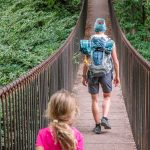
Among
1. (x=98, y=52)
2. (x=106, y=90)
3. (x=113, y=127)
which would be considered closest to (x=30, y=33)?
(x=113, y=127)

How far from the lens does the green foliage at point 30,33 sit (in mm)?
14695

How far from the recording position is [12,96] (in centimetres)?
463

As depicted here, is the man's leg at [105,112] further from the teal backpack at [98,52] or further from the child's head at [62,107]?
the child's head at [62,107]

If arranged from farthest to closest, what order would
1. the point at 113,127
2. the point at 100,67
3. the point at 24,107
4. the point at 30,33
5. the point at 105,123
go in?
the point at 30,33 < the point at 113,127 < the point at 105,123 < the point at 100,67 < the point at 24,107

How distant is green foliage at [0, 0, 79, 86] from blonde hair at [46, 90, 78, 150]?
822 centimetres

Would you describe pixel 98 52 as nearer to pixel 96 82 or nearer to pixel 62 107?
pixel 96 82

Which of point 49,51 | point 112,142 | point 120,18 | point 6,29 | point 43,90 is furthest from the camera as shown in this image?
point 120,18

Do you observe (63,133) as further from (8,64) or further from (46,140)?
(8,64)

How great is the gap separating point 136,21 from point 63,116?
1778cm

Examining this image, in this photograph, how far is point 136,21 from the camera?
21.2 meters

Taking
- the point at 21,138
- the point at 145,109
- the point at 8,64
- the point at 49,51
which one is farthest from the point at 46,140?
the point at 49,51

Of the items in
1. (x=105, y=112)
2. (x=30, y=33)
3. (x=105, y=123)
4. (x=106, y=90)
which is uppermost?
(x=30, y=33)

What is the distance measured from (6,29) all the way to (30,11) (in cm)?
446

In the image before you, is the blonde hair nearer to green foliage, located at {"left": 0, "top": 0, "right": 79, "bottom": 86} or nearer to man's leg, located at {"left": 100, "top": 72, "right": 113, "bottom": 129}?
man's leg, located at {"left": 100, "top": 72, "right": 113, "bottom": 129}
